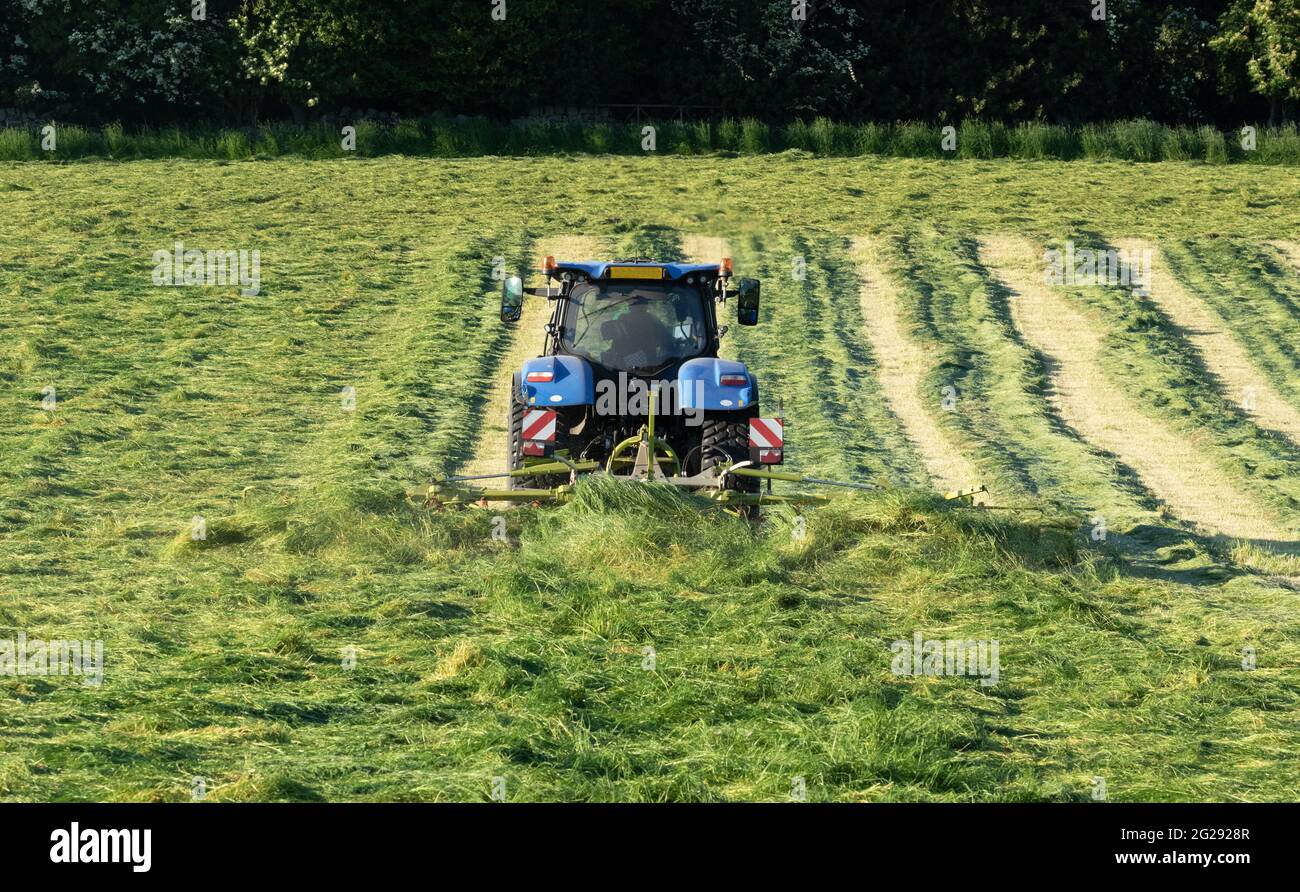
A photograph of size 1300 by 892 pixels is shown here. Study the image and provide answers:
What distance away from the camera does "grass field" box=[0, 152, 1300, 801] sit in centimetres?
748

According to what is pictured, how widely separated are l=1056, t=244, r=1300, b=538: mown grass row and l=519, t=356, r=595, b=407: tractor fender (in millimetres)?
5480

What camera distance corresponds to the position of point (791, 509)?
1127cm

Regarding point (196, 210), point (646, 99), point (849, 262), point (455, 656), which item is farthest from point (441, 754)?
point (646, 99)

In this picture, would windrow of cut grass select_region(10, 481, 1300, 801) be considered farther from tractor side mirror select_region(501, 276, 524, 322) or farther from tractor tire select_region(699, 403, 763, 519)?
tractor side mirror select_region(501, 276, 524, 322)

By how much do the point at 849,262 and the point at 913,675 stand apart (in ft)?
56.0

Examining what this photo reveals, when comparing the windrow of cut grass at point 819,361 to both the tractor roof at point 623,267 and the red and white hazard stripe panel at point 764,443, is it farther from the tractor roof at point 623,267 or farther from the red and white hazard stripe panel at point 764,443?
the tractor roof at point 623,267

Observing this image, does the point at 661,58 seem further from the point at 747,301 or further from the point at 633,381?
the point at 633,381

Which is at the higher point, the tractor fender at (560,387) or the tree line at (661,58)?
the tree line at (661,58)

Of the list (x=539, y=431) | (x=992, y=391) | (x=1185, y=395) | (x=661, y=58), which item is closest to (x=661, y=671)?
(x=539, y=431)

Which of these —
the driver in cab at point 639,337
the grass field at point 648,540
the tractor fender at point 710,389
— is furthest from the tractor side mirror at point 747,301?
the grass field at point 648,540

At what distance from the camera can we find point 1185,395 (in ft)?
60.6

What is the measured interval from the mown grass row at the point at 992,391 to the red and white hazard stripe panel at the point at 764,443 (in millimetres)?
2234

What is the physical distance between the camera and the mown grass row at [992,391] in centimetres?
1426

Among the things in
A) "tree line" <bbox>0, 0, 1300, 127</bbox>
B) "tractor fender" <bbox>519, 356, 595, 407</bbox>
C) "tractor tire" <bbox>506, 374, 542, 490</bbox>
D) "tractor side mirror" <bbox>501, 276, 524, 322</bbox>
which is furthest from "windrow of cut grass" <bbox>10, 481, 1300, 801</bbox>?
"tree line" <bbox>0, 0, 1300, 127</bbox>
